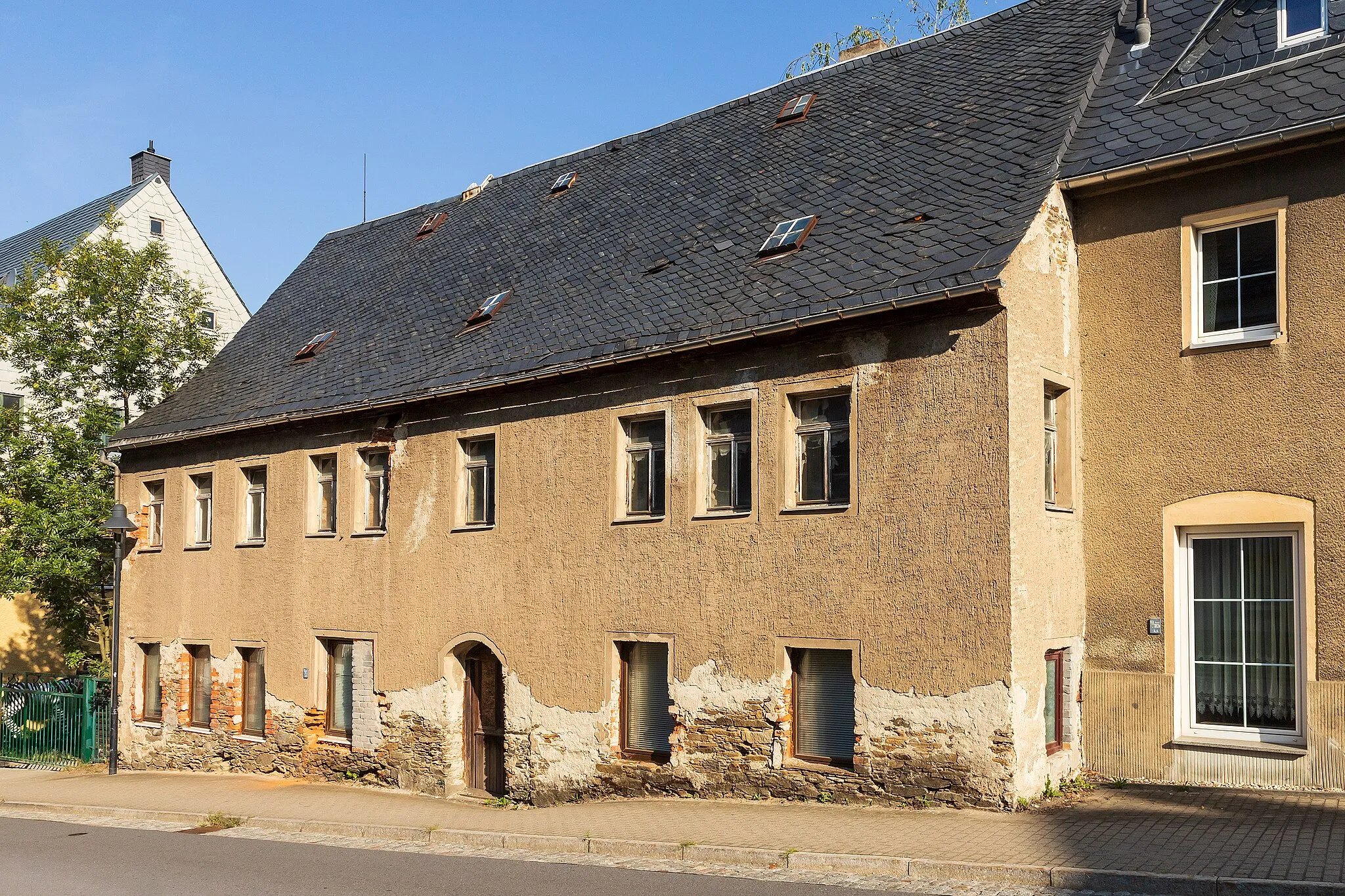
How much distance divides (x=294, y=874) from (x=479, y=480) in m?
7.08

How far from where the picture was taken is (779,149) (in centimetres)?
1678

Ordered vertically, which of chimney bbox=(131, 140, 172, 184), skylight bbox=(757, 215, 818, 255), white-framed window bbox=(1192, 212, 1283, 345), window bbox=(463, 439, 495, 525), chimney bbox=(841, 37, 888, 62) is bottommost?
window bbox=(463, 439, 495, 525)

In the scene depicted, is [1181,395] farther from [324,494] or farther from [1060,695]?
[324,494]

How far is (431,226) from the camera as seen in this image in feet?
75.3

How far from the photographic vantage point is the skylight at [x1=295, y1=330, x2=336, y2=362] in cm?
2070

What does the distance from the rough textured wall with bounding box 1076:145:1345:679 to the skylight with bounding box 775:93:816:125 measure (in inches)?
224

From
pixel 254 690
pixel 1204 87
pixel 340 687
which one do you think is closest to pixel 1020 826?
pixel 1204 87

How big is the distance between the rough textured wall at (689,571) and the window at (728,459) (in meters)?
0.23

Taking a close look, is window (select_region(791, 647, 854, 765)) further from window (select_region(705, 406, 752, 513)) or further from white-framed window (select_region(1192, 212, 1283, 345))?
white-framed window (select_region(1192, 212, 1283, 345))

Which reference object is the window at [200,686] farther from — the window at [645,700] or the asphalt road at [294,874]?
the window at [645,700]

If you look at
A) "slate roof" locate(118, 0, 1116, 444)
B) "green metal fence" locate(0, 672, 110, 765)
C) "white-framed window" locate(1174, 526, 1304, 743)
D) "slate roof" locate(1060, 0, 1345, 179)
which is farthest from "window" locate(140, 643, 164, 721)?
"slate roof" locate(1060, 0, 1345, 179)

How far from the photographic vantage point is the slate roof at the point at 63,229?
34562 mm

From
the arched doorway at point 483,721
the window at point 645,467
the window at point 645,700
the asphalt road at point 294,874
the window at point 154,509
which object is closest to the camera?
the asphalt road at point 294,874

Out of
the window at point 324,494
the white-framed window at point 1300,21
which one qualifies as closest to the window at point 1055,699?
the white-framed window at point 1300,21
